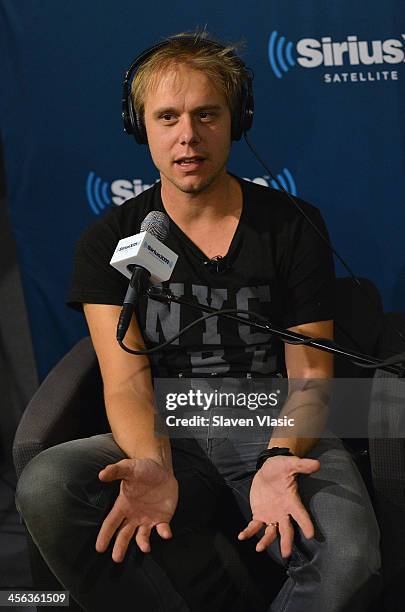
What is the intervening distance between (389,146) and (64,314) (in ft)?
3.69

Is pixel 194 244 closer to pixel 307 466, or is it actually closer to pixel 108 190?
pixel 307 466

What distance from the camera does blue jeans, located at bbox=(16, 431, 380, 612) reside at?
1.73 m

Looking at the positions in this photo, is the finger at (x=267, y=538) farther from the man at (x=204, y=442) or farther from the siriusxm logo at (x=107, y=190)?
the siriusxm logo at (x=107, y=190)

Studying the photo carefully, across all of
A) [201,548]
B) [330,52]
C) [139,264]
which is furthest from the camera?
[330,52]

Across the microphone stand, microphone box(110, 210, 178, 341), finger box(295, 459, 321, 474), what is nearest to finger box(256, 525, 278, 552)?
finger box(295, 459, 321, 474)

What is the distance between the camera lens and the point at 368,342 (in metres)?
2.25

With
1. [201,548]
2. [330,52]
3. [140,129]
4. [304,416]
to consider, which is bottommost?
[201,548]

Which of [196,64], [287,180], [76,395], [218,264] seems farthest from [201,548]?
[287,180]

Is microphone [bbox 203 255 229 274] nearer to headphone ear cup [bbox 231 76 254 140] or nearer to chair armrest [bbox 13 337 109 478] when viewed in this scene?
headphone ear cup [bbox 231 76 254 140]

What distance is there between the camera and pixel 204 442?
2.02 metres

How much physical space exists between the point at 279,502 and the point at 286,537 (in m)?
0.09

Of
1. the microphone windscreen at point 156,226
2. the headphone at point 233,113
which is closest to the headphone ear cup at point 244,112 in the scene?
the headphone at point 233,113

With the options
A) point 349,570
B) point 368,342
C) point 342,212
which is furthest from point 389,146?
point 349,570

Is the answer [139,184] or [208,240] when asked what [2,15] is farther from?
[208,240]
